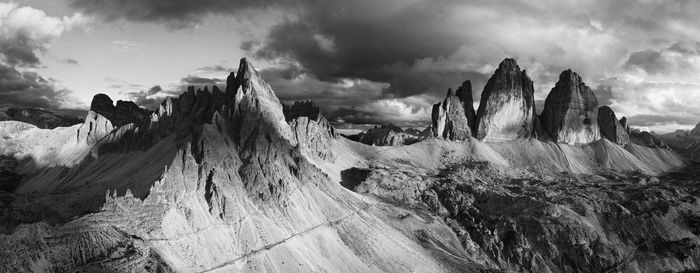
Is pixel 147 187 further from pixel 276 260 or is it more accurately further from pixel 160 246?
pixel 276 260

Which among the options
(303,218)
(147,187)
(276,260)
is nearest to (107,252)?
(147,187)

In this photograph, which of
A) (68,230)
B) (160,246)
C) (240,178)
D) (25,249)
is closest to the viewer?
(25,249)

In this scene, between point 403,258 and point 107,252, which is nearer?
point 107,252

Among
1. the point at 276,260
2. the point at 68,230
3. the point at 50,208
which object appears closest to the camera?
the point at 68,230

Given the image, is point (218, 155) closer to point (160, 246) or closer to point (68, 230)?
point (160, 246)

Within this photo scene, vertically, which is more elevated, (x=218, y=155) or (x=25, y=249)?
(x=218, y=155)

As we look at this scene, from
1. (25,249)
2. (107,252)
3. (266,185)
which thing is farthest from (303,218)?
(25,249)

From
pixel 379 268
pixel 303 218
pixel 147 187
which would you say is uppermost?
pixel 147 187

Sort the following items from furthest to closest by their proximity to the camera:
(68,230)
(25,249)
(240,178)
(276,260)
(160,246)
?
(240,178)
(276,260)
(160,246)
(68,230)
(25,249)

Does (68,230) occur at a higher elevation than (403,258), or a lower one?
higher
